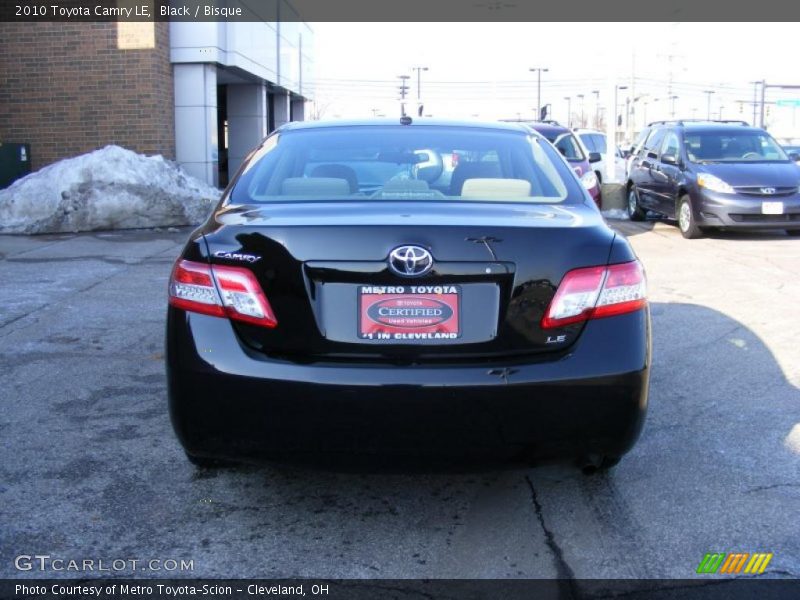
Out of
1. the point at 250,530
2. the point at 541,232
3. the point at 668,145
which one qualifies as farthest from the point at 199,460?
the point at 668,145

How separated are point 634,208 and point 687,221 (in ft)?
9.40

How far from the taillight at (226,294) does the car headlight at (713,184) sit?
35.9ft

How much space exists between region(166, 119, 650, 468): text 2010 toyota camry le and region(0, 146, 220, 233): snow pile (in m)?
11.0

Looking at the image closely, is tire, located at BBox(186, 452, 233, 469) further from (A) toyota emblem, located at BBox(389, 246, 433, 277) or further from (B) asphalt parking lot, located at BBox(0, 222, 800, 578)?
(A) toyota emblem, located at BBox(389, 246, 433, 277)

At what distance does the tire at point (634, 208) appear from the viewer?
15.8 meters

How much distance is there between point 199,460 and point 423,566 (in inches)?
45.1

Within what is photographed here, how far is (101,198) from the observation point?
44.4 feet

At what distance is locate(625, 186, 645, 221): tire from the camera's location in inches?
623

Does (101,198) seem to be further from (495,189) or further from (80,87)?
(495,189)

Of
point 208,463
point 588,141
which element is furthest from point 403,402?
point 588,141

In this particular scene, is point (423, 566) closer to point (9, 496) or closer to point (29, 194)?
point (9, 496)

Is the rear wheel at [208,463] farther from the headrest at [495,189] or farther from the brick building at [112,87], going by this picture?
the brick building at [112,87]

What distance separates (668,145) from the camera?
14367mm

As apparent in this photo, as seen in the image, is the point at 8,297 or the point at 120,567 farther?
the point at 8,297
